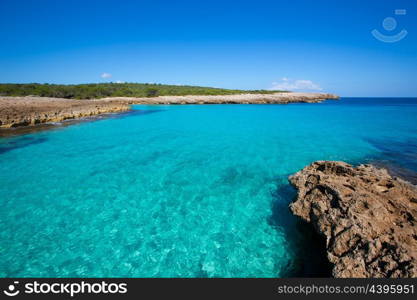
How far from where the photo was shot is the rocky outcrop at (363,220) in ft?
12.4

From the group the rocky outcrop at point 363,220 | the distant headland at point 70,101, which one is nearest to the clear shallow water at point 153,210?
the rocky outcrop at point 363,220

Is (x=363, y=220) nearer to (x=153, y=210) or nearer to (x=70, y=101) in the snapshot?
(x=153, y=210)

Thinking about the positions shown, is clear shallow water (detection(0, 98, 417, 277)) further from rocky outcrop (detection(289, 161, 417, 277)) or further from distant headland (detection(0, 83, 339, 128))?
distant headland (detection(0, 83, 339, 128))

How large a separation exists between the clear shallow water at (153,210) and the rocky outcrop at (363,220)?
0.88 metres

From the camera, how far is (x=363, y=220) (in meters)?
4.61

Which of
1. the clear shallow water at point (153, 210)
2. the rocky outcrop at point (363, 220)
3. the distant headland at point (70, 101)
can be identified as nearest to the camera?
the rocky outcrop at point (363, 220)

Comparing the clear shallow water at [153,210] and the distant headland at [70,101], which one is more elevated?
the distant headland at [70,101]

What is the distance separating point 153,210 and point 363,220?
6.12 metres

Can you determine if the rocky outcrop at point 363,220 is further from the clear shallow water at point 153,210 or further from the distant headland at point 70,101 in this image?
the distant headland at point 70,101

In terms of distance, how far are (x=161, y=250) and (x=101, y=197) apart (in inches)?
159

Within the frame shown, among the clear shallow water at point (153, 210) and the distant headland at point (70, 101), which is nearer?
the clear shallow water at point (153, 210)

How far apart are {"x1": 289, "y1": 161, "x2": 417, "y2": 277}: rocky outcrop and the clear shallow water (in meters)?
0.88

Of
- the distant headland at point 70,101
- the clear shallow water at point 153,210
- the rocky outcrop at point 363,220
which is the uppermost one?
the distant headland at point 70,101

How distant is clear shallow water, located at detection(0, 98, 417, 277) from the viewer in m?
5.03
